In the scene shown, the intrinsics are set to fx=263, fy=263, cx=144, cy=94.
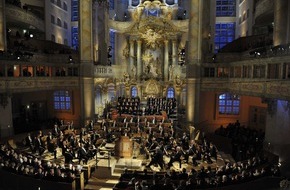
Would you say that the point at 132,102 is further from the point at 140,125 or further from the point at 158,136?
the point at 158,136

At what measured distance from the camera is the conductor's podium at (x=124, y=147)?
48.1ft

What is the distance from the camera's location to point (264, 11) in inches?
720

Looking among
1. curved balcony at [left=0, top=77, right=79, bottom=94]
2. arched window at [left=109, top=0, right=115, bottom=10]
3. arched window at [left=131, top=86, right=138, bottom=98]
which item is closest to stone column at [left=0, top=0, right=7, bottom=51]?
curved balcony at [left=0, top=77, right=79, bottom=94]

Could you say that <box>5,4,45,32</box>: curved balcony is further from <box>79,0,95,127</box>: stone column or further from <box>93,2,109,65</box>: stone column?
<box>93,2,109,65</box>: stone column

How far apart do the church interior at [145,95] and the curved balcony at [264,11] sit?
0.50 ft

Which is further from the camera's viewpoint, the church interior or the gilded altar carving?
the gilded altar carving

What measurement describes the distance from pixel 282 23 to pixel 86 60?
1478cm

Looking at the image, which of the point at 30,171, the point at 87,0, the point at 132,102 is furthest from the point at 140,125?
the point at 87,0

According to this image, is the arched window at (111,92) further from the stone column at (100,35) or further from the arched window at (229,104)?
the arched window at (229,104)

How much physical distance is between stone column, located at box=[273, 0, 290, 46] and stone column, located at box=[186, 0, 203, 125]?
634 centimetres

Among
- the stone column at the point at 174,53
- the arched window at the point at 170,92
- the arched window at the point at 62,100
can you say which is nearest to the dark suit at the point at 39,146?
the arched window at the point at 62,100

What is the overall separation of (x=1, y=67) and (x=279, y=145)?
17.5 m

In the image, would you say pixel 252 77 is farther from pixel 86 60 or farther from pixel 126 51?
pixel 126 51

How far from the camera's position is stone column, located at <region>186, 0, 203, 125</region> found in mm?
20672
